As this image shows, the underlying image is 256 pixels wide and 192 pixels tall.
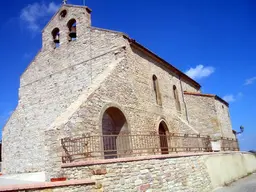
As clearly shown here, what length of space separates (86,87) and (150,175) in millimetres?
6529

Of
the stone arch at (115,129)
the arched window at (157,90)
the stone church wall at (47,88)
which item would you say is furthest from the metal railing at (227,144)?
the stone church wall at (47,88)

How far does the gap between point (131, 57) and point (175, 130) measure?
6.16 metres

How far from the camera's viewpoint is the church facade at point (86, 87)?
442 inches

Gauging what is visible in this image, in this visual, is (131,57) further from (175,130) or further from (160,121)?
(175,130)

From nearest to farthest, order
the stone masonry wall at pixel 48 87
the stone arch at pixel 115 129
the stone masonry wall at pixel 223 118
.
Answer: the stone arch at pixel 115 129 → the stone masonry wall at pixel 48 87 → the stone masonry wall at pixel 223 118

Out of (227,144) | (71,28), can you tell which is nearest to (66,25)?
(71,28)

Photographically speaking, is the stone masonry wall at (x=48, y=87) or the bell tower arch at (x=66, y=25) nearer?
the stone masonry wall at (x=48, y=87)

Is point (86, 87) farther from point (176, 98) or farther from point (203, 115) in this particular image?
point (203, 115)

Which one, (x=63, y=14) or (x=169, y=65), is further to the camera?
(x=169, y=65)

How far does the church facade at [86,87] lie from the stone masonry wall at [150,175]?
2.49m

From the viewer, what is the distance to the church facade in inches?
442

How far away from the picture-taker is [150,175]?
7781 millimetres

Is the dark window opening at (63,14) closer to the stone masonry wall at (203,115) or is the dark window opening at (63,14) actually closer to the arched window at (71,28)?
the arched window at (71,28)

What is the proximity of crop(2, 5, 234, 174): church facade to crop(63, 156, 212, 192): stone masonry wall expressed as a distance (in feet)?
8.16
